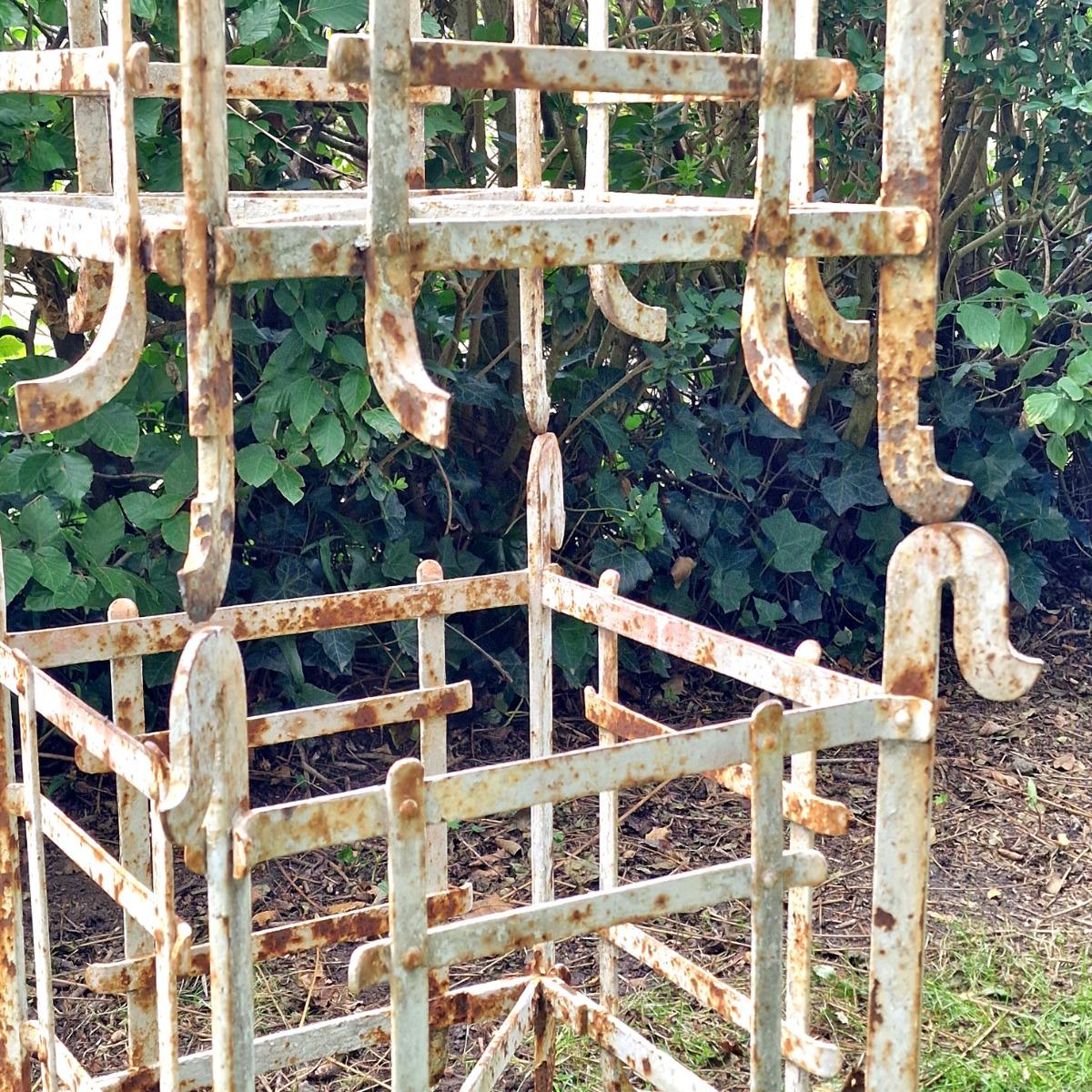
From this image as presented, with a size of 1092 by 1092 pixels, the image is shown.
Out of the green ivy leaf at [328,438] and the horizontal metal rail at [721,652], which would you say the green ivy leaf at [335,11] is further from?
the horizontal metal rail at [721,652]

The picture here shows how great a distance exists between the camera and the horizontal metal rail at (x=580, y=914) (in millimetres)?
1683

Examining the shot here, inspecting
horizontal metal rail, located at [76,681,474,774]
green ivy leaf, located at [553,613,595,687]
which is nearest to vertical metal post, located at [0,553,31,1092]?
horizontal metal rail, located at [76,681,474,774]

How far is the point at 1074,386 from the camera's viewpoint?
4.00 meters

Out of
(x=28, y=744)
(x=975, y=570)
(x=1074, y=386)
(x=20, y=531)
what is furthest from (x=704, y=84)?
(x=1074, y=386)

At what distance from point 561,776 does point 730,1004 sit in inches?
25.3

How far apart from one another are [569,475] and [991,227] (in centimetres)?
147

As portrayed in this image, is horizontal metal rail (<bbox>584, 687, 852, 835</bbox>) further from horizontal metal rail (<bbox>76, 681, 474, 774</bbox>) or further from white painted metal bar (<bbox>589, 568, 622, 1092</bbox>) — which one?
horizontal metal rail (<bbox>76, 681, 474, 774</bbox>)

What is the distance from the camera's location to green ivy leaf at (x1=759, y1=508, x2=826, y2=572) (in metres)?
4.29

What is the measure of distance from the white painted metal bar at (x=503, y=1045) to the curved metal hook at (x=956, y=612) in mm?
862

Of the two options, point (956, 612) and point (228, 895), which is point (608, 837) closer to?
point (956, 612)

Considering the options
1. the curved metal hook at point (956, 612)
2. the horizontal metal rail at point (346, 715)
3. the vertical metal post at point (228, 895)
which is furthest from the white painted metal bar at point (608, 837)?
the vertical metal post at point (228, 895)

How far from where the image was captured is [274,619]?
2.36 metres

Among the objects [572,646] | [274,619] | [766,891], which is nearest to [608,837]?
[274,619]

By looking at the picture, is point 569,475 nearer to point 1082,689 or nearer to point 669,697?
point 669,697
